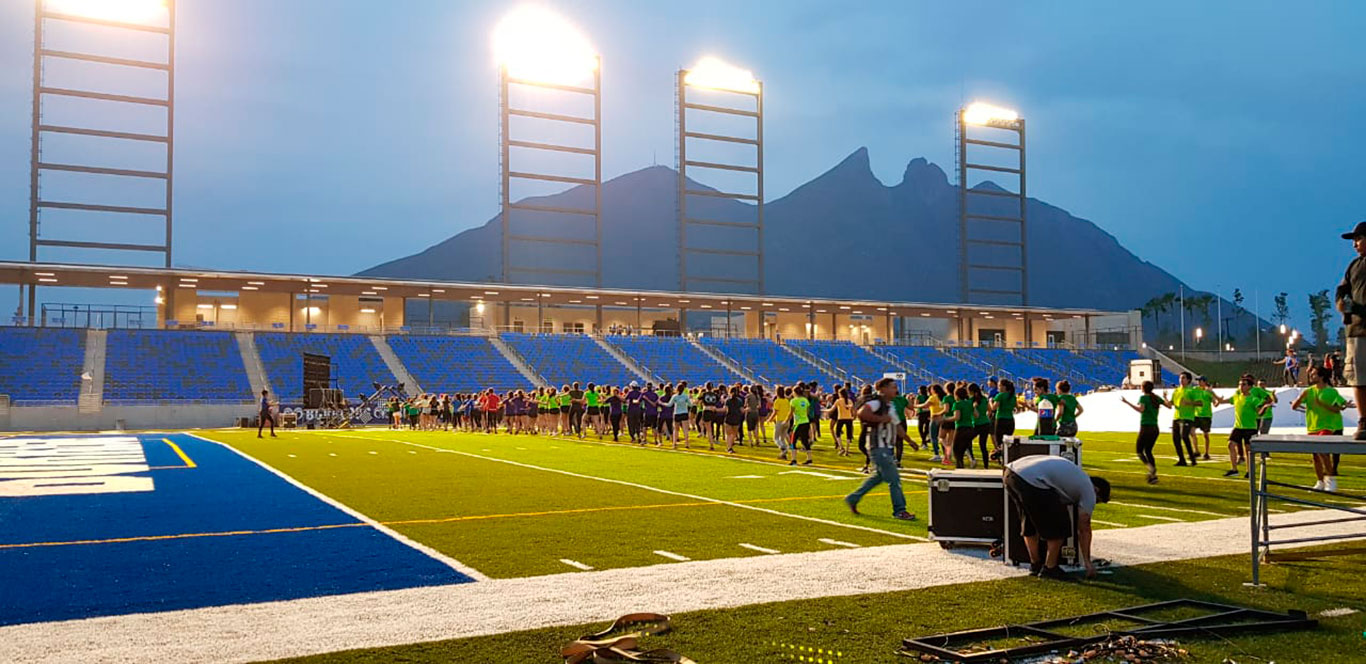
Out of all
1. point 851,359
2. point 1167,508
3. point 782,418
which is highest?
point 851,359

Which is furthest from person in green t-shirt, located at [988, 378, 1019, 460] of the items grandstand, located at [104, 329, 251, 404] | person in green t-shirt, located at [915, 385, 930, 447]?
grandstand, located at [104, 329, 251, 404]

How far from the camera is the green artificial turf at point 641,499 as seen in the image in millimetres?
8789

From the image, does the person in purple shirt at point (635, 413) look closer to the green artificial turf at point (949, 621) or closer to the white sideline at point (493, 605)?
the white sideline at point (493, 605)

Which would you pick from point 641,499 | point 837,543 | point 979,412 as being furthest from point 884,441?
point 979,412

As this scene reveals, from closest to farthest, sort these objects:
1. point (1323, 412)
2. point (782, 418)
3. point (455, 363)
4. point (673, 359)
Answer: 1. point (1323, 412)
2. point (782, 418)
3. point (455, 363)
4. point (673, 359)

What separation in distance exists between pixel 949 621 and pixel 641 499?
6.77 metres

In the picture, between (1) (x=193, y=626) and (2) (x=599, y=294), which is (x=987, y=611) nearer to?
(1) (x=193, y=626)

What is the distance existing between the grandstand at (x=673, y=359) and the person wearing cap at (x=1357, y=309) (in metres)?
45.5

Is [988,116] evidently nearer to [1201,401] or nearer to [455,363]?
[455,363]

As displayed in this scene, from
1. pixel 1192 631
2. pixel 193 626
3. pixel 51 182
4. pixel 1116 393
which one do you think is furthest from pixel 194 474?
pixel 51 182

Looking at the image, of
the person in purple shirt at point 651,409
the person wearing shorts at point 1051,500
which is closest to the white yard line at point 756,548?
the person wearing shorts at point 1051,500

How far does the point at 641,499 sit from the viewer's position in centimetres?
1230

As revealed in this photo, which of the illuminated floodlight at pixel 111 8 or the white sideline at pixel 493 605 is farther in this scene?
the illuminated floodlight at pixel 111 8

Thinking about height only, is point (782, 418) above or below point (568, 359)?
below
